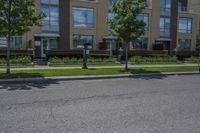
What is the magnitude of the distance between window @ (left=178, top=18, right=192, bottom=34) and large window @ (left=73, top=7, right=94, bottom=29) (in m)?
16.2

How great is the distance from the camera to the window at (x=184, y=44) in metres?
41.5

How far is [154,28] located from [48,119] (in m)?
34.4

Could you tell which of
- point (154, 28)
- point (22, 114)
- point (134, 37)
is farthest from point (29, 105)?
point (154, 28)

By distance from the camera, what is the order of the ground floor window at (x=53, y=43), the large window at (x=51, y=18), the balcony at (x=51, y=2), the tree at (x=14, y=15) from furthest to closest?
the ground floor window at (x=53, y=43), the large window at (x=51, y=18), the balcony at (x=51, y=2), the tree at (x=14, y=15)

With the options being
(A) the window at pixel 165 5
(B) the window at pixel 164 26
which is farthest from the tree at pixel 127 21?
(A) the window at pixel 165 5

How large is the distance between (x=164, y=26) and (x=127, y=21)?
78.6 feet

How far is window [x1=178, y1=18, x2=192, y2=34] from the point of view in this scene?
137 feet

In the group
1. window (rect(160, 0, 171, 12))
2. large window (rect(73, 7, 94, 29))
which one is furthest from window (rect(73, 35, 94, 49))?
window (rect(160, 0, 171, 12))

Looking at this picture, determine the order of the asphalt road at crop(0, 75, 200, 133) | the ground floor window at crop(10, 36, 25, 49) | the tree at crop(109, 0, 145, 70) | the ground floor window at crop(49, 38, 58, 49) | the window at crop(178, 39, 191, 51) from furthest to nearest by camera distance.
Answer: the window at crop(178, 39, 191, 51) < the ground floor window at crop(49, 38, 58, 49) < the ground floor window at crop(10, 36, 25, 49) < the tree at crop(109, 0, 145, 70) < the asphalt road at crop(0, 75, 200, 133)

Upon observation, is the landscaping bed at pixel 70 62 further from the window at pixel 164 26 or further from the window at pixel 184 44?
the window at pixel 184 44

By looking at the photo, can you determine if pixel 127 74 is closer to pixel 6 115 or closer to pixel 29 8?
pixel 29 8

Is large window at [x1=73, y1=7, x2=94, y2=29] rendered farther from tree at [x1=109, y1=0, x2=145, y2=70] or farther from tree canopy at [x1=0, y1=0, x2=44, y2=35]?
tree canopy at [x1=0, y1=0, x2=44, y2=35]

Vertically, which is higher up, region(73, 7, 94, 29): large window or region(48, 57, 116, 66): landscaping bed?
region(73, 7, 94, 29): large window

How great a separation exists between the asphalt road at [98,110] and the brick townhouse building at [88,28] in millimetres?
19324
